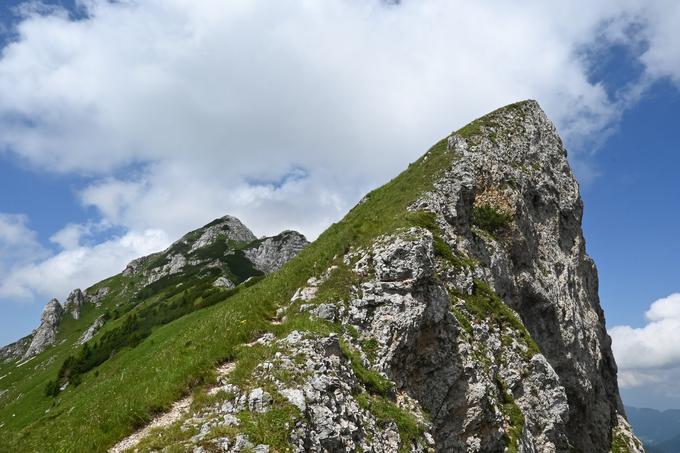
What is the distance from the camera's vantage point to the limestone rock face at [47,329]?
11506 cm

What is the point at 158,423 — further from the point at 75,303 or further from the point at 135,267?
the point at 135,267

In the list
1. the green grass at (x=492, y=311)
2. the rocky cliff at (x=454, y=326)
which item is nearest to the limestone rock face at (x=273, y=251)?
the rocky cliff at (x=454, y=326)

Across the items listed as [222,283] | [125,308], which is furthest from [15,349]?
[222,283]

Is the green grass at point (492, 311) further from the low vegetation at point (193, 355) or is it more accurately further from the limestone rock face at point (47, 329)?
the limestone rock face at point (47, 329)

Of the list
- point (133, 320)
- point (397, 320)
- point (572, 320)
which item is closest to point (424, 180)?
point (397, 320)

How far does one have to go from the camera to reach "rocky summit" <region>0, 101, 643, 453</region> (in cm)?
1448

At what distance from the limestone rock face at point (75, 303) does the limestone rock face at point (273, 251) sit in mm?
52678

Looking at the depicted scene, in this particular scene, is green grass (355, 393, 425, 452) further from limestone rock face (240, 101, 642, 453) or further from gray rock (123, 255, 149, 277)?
gray rock (123, 255, 149, 277)

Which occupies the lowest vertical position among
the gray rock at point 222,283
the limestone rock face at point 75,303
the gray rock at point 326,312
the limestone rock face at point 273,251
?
the gray rock at point 326,312

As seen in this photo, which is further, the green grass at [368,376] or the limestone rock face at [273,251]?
the limestone rock face at [273,251]

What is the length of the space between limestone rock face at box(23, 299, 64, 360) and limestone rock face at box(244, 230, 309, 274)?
182ft

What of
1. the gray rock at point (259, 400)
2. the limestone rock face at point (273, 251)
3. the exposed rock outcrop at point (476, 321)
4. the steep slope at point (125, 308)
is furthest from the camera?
the limestone rock face at point (273, 251)

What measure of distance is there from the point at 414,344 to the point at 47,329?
12951cm

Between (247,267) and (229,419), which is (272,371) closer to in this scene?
(229,419)
